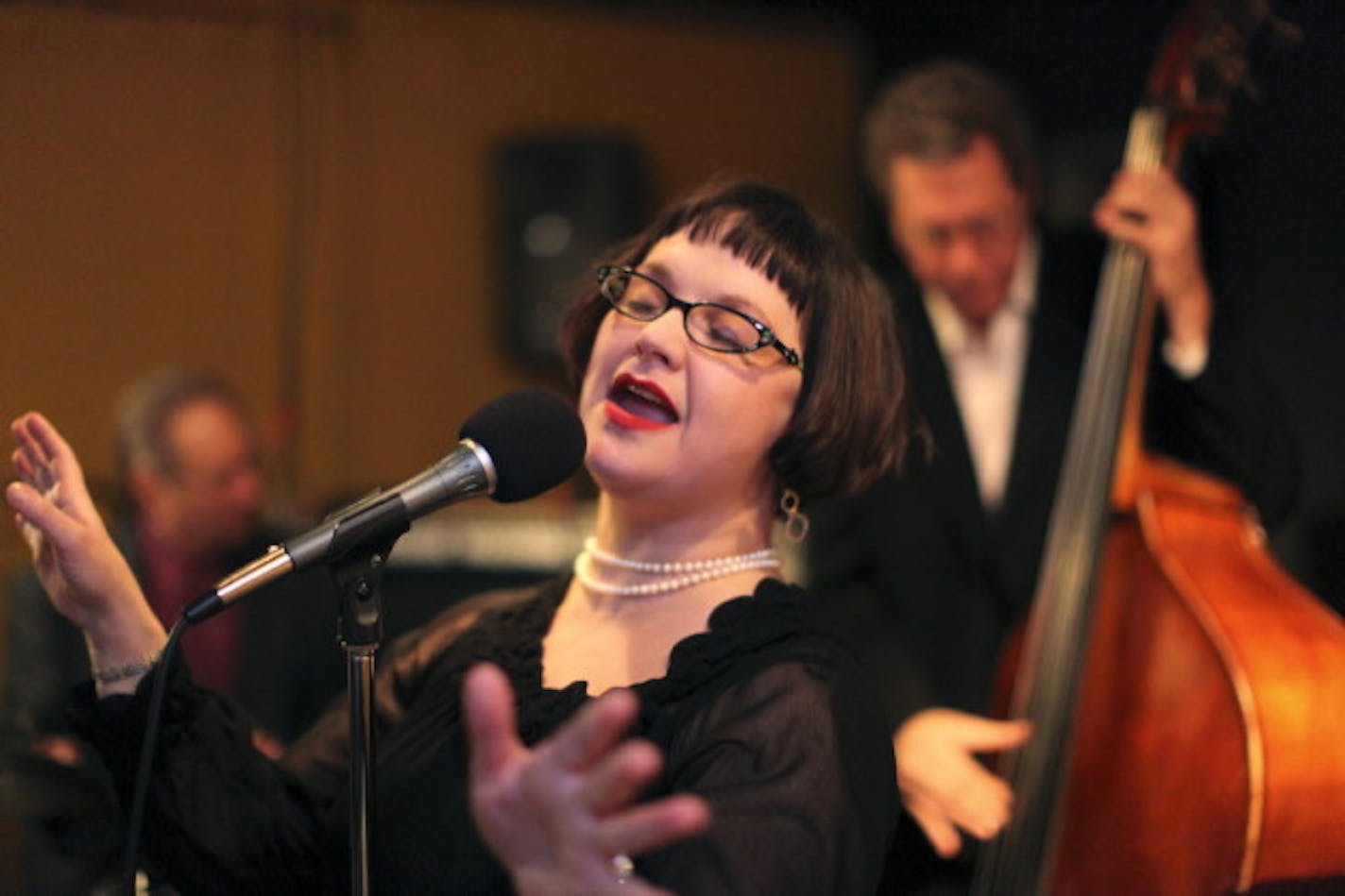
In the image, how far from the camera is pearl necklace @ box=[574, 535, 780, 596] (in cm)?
170

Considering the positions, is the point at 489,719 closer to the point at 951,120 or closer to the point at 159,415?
the point at 951,120

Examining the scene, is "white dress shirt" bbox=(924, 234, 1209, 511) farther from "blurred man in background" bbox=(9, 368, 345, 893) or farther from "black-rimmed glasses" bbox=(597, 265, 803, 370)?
"blurred man in background" bbox=(9, 368, 345, 893)

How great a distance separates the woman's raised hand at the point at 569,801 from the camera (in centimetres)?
113

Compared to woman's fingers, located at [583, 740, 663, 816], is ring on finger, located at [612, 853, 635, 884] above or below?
below

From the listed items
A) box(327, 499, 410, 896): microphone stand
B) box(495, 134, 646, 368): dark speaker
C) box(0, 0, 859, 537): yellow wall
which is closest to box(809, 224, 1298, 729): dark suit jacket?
box(327, 499, 410, 896): microphone stand

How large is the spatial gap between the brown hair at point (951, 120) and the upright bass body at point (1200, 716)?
2.49 ft

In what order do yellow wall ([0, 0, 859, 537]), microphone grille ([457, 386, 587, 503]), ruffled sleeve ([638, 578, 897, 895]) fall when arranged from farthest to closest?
yellow wall ([0, 0, 859, 537]) < microphone grille ([457, 386, 587, 503]) < ruffled sleeve ([638, 578, 897, 895])

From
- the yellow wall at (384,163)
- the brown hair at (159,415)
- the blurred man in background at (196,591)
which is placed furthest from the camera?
the yellow wall at (384,163)

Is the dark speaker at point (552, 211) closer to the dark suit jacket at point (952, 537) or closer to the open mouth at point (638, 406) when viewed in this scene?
the dark suit jacket at point (952, 537)

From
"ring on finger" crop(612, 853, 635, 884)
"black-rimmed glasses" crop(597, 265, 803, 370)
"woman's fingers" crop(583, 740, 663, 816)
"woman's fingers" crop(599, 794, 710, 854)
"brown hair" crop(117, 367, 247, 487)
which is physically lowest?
"brown hair" crop(117, 367, 247, 487)

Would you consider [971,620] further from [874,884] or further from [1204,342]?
[874,884]

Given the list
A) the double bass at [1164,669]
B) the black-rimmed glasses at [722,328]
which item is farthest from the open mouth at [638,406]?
the double bass at [1164,669]

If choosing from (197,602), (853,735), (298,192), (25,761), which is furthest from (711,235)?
(298,192)

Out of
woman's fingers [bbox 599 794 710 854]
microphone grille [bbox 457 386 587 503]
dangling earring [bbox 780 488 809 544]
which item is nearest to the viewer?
woman's fingers [bbox 599 794 710 854]
